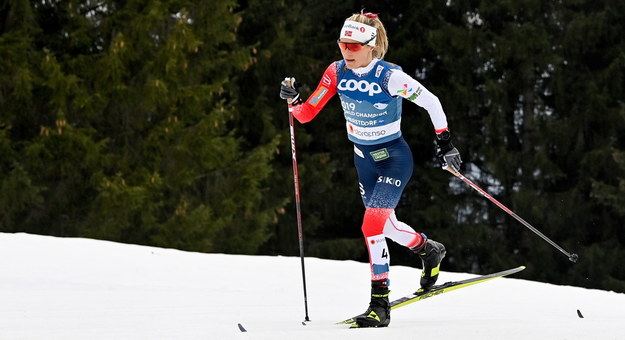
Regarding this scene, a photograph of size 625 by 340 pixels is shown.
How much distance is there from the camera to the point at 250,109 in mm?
21234

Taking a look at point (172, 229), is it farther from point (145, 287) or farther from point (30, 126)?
point (145, 287)

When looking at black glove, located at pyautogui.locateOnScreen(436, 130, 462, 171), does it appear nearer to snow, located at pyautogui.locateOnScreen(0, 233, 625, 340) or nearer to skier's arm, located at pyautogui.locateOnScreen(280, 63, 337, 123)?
skier's arm, located at pyautogui.locateOnScreen(280, 63, 337, 123)

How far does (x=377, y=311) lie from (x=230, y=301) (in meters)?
2.33

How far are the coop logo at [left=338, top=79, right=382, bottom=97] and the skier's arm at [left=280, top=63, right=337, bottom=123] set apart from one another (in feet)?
0.49

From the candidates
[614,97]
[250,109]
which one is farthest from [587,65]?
[250,109]

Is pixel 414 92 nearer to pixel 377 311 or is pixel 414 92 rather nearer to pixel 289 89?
pixel 289 89

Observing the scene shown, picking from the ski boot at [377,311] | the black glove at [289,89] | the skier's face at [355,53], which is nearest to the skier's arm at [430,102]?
the skier's face at [355,53]

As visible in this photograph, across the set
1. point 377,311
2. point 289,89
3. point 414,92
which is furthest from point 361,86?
point 377,311

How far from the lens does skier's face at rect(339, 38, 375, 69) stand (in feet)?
20.5

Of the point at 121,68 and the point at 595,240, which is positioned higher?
the point at 121,68

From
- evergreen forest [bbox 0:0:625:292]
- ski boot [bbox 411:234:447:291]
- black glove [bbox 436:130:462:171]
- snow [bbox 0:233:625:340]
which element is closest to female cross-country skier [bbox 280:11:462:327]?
black glove [bbox 436:130:462:171]

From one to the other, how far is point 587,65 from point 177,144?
10053mm

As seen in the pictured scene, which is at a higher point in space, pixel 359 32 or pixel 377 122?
pixel 359 32

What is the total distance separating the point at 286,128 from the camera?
21.7 meters
